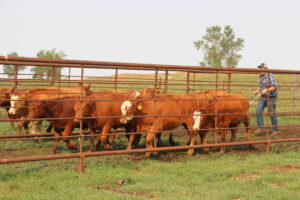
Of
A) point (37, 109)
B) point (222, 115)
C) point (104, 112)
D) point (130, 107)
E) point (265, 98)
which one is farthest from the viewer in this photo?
point (265, 98)

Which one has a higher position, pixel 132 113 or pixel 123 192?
pixel 132 113

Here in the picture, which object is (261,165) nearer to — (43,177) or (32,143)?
(43,177)

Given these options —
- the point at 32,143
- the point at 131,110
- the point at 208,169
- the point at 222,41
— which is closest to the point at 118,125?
the point at 131,110

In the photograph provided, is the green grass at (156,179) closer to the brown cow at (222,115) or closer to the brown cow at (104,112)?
the brown cow at (104,112)

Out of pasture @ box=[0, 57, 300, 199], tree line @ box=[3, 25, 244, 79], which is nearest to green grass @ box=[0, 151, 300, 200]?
pasture @ box=[0, 57, 300, 199]

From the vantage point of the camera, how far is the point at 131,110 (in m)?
8.47

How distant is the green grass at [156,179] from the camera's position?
5.26 m

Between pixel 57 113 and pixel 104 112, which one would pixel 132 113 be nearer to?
pixel 104 112

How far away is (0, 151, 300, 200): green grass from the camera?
526cm

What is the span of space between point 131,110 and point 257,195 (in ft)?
12.7

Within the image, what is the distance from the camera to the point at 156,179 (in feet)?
20.0

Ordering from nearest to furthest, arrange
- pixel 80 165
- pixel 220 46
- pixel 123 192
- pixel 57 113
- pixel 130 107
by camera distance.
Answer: pixel 123 192 < pixel 80 165 < pixel 130 107 < pixel 57 113 < pixel 220 46

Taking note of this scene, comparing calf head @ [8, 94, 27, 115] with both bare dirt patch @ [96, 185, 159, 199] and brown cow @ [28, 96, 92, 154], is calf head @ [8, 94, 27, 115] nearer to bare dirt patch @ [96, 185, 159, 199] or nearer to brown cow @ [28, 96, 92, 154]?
brown cow @ [28, 96, 92, 154]

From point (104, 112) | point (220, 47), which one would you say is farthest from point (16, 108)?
point (220, 47)
